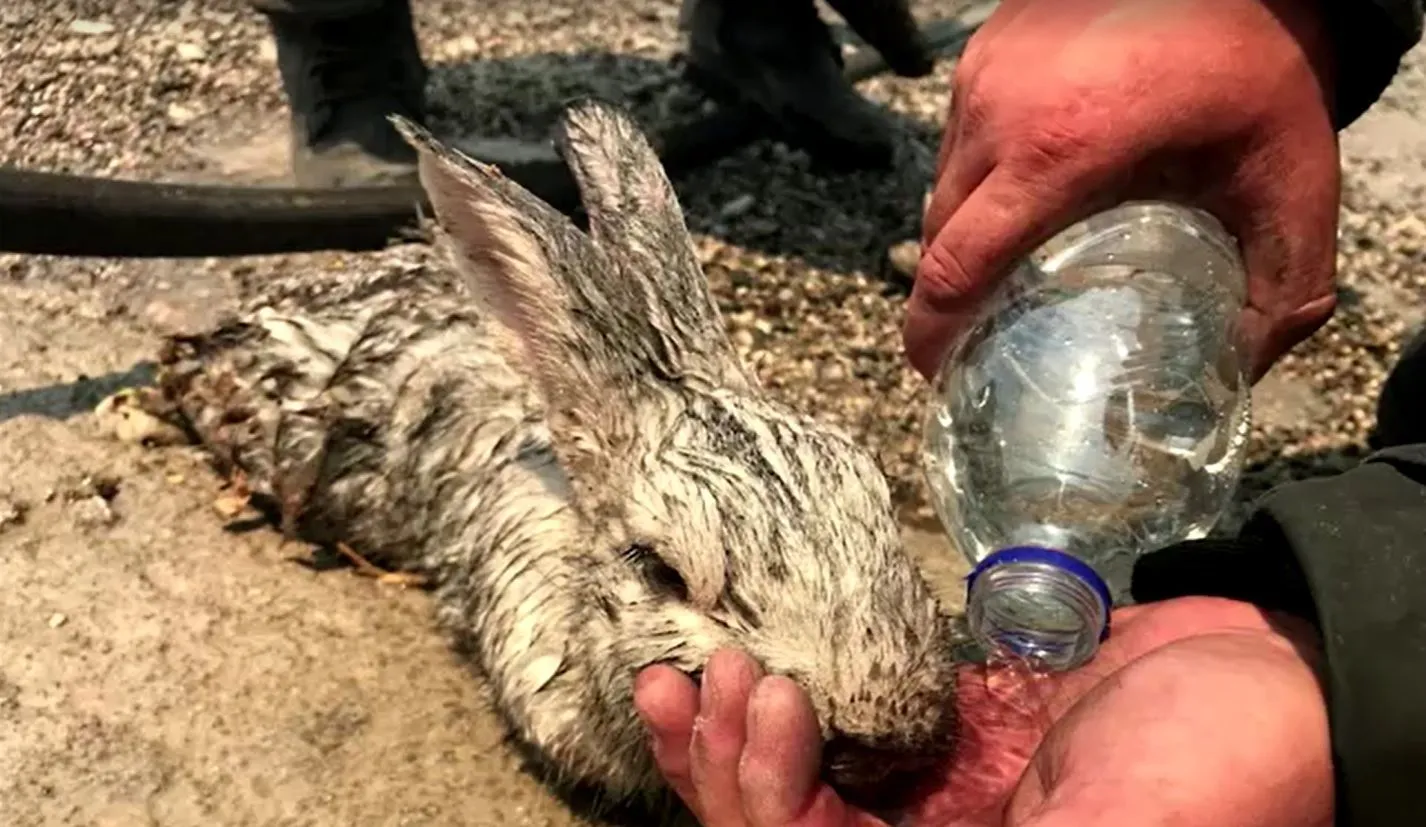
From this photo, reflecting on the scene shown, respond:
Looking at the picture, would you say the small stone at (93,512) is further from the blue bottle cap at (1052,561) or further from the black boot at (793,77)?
the black boot at (793,77)

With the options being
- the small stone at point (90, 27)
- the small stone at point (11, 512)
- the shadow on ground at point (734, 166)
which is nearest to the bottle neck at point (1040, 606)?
the small stone at point (11, 512)

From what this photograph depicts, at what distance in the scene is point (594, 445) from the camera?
240 centimetres

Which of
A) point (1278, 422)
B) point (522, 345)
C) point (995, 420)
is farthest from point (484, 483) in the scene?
point (1278, 422)

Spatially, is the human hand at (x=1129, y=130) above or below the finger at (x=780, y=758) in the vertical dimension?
above

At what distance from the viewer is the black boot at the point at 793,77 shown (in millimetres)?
4473

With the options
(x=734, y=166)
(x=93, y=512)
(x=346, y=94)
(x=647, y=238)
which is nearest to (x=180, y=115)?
(x=346, y=94)

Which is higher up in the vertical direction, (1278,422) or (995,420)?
(995,420)

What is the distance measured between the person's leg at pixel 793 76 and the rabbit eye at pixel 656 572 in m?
2.46

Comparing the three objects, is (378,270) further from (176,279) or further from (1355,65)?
(1355,65)

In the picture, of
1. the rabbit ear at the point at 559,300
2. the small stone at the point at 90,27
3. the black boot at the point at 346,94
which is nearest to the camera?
the rabbit ear at the point at 559,300

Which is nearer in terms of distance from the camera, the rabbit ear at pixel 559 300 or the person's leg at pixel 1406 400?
the rabbit ear at pixel 559 300

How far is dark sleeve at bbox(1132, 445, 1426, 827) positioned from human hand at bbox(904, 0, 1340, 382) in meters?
0.49

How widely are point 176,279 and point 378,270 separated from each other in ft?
2.93

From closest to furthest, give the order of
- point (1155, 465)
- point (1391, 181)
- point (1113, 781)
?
point (1113, 781)
point (1155, 465)
point (1391, 181)
